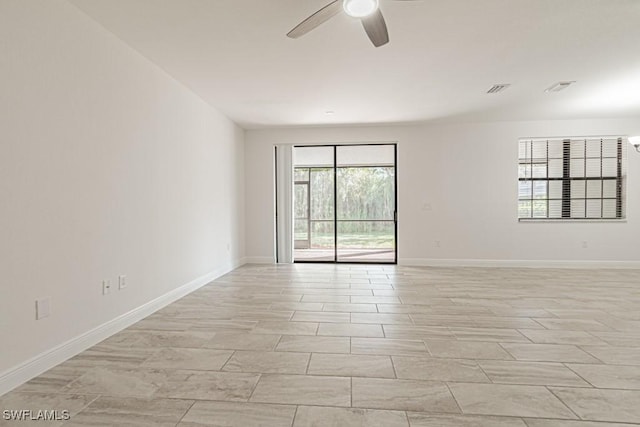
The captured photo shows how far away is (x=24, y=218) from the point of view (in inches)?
83.0

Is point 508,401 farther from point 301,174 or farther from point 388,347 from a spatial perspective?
point 301,174

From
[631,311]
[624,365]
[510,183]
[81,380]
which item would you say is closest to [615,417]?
[624,365]

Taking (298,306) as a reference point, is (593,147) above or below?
above

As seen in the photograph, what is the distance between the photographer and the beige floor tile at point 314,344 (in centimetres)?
254

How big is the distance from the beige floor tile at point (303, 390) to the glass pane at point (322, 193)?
17.0 ft

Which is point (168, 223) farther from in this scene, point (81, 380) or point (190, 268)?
point (81, 380)

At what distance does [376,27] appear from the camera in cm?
Answer: 242

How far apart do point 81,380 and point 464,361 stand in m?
2.55

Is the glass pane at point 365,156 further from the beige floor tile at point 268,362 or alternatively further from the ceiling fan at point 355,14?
the beige floor tile at point 268,362

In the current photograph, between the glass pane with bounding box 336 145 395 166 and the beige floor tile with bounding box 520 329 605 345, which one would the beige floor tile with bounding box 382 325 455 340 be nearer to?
the beige floor tile with bounding box 520 329 605 345

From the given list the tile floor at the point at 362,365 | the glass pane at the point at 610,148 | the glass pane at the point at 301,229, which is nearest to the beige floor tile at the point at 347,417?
the tile floor at the point at 362,365

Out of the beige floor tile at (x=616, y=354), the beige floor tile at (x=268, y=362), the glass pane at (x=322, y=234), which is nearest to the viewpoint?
the beige floor tile at (x=268, y=362)

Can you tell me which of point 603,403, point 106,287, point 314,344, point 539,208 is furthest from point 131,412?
point 539,208

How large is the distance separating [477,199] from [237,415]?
5.79 meters
